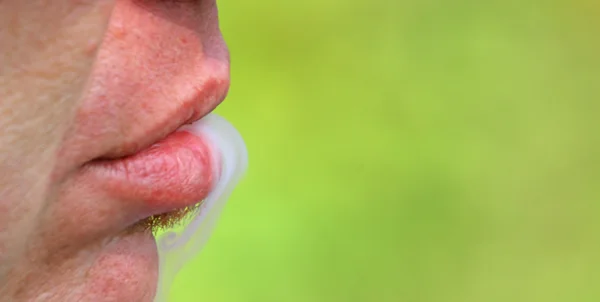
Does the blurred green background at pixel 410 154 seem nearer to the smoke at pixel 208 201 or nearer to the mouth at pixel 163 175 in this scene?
the smoke at pixel 208 201

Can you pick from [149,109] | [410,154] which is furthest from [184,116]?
[410,154]

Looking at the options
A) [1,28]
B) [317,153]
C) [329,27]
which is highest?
[1,28]

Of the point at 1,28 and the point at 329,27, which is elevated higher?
the point at 1,28

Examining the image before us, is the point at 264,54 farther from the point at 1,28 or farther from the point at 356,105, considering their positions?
the point at 1,28

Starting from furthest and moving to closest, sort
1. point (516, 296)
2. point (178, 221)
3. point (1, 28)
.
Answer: point (516, 296), point (178, 221), point (1, 28)

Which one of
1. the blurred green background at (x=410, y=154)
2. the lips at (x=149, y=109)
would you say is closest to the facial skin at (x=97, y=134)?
the lips at (x=149, y=109)

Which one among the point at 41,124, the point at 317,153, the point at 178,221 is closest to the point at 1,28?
the point at 41,124

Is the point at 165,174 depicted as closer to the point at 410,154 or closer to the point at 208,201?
the point at 208,201
